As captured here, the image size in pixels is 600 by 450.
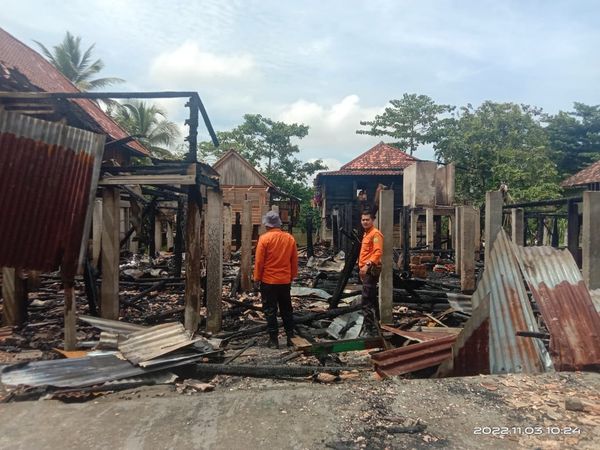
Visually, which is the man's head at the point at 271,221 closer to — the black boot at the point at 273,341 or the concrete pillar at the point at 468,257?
the black boot at the point at 273,341

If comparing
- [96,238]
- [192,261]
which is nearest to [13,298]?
[192,261]

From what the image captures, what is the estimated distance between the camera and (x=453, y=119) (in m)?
31.1

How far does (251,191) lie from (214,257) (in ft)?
58.0

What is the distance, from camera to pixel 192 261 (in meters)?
6.24

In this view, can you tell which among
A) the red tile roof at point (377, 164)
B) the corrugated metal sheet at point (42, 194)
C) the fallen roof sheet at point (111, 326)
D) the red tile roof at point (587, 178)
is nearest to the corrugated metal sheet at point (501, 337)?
the fallen roof sheet at point (111, 326)

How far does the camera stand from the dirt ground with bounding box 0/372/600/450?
3.21 m

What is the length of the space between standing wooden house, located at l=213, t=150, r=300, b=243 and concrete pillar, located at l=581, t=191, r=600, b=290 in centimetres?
1520

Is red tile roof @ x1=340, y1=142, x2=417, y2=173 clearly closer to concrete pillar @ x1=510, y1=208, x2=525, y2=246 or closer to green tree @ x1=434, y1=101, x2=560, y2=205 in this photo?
green tree @ x1=434, y1=101, x2=560, y2=205

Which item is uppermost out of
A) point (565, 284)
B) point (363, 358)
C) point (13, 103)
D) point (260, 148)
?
point (260, 148)

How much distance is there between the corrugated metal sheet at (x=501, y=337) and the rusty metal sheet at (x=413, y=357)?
0.16 metres

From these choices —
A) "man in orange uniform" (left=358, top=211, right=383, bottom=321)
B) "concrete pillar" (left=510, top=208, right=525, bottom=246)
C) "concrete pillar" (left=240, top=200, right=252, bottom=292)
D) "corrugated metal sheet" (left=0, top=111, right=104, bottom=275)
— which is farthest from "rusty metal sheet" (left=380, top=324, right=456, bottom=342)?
"concrete pillar" (left=510, top=208, right=525, bottom=246)

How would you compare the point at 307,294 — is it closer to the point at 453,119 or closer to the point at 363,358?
the point at 363,358

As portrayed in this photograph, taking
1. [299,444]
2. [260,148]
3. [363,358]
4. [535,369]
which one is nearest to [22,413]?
[299,444]

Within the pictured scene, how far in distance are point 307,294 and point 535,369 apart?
5522 mm
